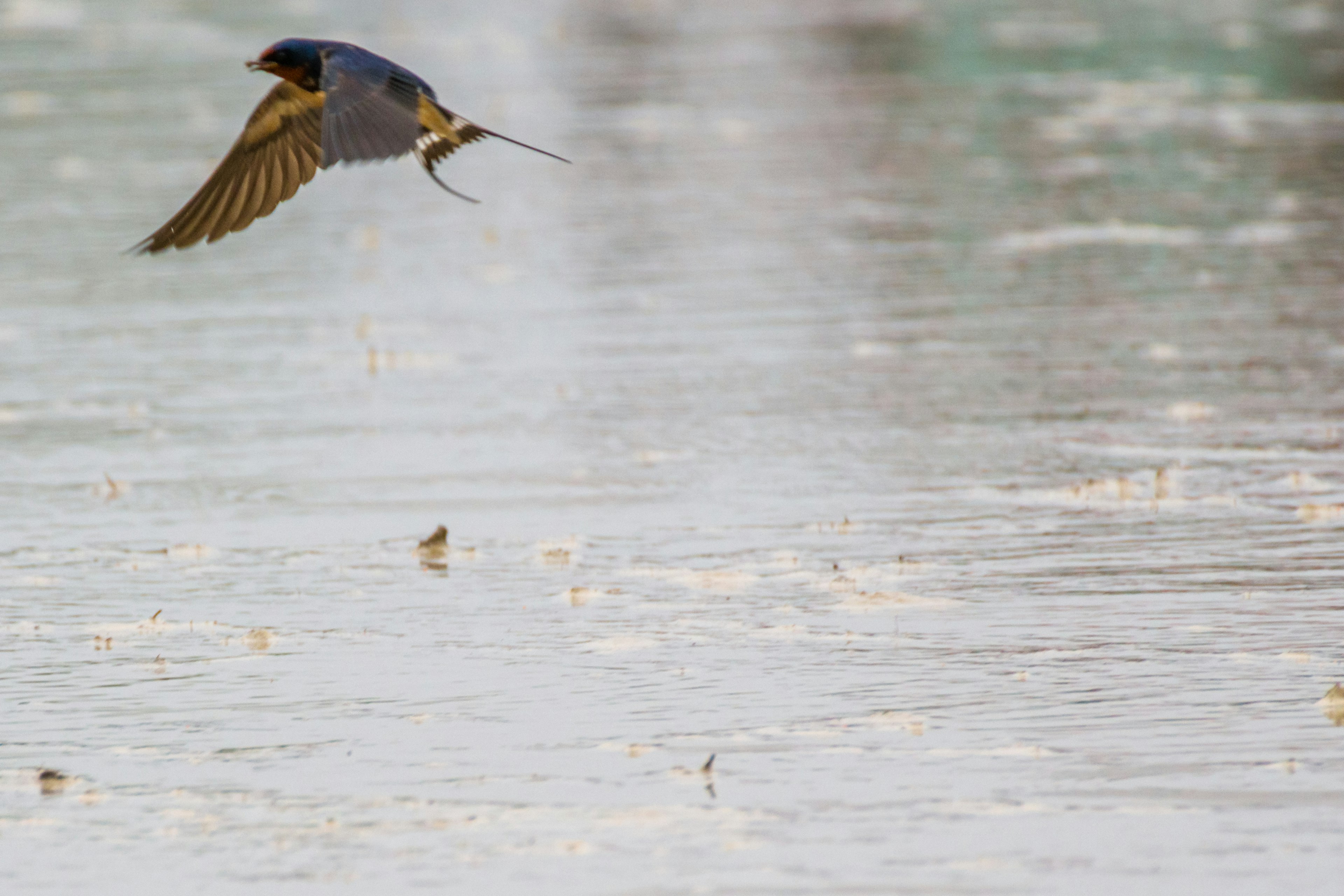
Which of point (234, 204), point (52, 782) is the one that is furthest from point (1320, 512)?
point (52, 782)

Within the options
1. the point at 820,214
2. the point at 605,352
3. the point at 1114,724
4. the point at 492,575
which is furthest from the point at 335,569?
the point at 820,214

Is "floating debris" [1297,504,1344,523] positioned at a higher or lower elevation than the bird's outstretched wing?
lower

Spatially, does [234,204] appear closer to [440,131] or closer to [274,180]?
[274,180]

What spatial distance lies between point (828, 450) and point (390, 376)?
2.03 metres

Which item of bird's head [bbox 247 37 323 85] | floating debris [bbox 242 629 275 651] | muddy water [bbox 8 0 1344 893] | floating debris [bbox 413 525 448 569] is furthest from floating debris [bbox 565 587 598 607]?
bird's head [bbox 247 37 323 85]

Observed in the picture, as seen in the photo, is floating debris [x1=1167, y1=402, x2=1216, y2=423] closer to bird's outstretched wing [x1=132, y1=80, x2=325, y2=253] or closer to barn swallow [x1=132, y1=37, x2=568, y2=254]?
barn swallow [x1=132, y1=37, x2=568, y2=254]

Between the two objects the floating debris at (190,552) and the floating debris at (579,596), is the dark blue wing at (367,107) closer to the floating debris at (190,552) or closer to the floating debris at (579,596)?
the floating debris at (579,596)

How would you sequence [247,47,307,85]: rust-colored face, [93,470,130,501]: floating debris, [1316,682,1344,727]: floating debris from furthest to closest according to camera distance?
[93,470,130,501]: floating debris
[247,47,307,85]: rust-colored face
[1316,682,1344,727]: floating debris

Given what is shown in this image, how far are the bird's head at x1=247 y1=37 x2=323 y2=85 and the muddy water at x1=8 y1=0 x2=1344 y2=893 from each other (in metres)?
1.21

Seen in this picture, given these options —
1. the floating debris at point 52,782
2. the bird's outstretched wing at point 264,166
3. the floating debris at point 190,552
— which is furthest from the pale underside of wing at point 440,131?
the floating debris at point 52,782

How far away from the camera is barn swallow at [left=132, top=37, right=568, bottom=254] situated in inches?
212

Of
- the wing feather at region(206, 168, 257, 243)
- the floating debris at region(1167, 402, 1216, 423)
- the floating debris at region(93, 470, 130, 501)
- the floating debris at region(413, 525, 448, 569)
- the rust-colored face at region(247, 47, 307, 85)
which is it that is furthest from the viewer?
the floating debris at region(1167, 402, 1216, 423)

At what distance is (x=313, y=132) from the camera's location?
6.39m

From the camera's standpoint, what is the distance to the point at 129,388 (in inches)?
324
